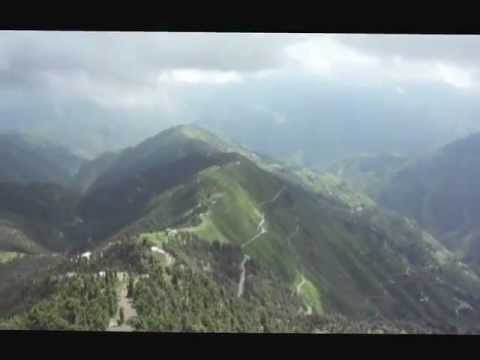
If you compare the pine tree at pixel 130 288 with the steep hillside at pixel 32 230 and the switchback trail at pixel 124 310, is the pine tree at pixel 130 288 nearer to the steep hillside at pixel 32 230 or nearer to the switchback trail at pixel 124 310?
the switchback trail at pixel 124 310

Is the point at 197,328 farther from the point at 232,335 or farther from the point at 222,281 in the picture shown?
the point at 232,335

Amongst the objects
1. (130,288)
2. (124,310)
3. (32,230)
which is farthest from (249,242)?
(32,230)

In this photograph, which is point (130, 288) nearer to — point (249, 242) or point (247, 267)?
point (247, 267)

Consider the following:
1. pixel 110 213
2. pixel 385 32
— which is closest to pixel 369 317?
pixel 110 213

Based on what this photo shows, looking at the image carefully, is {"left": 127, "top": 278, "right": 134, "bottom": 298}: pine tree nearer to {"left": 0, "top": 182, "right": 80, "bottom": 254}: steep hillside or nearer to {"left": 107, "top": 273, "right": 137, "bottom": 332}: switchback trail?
{"left": 107, "top": 273, "right": 137, "bottom": 332}: switchback trail

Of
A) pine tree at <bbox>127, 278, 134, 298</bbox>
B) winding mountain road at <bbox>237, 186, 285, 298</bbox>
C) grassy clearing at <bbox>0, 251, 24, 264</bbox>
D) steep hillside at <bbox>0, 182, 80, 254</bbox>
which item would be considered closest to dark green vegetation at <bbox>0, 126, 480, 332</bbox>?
pine tree at <bbox>127, 278, 134, 298</bbox>

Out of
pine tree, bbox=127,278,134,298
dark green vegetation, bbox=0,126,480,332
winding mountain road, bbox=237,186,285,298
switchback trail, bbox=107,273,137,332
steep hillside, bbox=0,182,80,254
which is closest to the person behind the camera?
switchback trail, bbox=107,273,137,332

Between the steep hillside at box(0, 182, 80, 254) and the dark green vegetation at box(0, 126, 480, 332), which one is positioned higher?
the dark green vegetation at box(0, 126, 480, 332)

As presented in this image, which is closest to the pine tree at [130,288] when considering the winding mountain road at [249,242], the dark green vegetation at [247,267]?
the dark green vegetation at [247,267]
